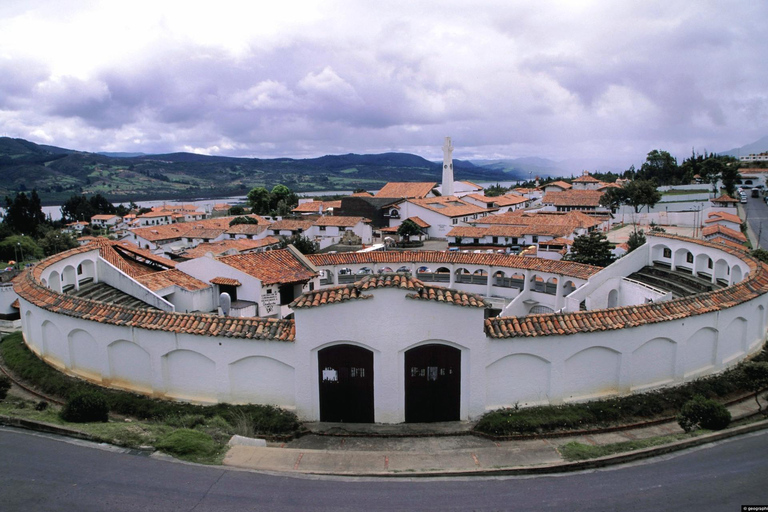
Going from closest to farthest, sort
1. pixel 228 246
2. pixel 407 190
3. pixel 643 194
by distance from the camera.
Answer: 1. pixel 228 246
2. pixel 643 194
3. pixel 407 190

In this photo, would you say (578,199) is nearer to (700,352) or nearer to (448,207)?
(448,207)

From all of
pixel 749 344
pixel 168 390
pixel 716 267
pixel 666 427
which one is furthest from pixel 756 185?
pixel 168 390

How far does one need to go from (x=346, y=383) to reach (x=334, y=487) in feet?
14.8

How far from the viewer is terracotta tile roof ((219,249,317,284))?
1131 inches

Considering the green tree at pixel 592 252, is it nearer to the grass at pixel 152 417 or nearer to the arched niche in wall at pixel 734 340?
the arched niche in wall at pixel 734 340

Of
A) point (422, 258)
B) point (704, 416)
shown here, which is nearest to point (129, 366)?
point (704, 416)

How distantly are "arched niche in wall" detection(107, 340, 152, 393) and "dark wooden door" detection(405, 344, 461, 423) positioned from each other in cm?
796

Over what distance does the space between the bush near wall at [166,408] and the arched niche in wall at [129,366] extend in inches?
15.5

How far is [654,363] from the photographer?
53.4ft

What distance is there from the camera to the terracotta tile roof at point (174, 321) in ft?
49.7

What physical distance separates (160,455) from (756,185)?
4330 inches

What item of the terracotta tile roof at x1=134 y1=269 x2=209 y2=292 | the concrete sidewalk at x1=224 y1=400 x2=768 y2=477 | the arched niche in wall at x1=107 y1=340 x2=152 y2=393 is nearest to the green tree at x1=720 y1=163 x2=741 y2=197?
the concrete sidewalk at x1=224 y1=400 x2=768 y2=477

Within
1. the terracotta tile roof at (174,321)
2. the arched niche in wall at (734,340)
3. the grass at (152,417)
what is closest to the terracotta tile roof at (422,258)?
the arched niche in wall at (734,340)

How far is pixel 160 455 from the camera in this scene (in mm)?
11414
